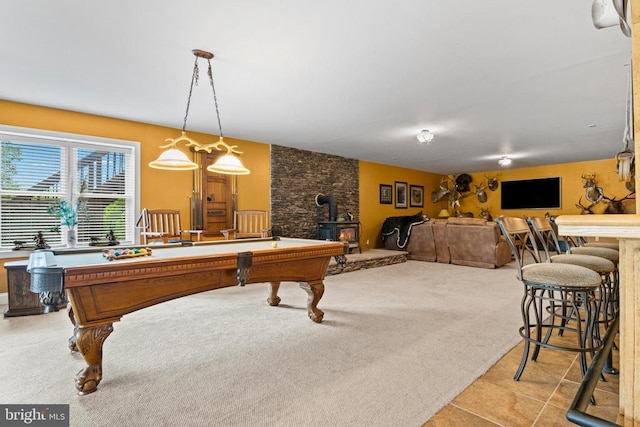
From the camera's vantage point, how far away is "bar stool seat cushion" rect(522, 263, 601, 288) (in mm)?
1781

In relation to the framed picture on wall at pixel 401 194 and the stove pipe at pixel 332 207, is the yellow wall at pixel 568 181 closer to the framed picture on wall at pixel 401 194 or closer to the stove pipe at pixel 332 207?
the framed picture on wall at pixel 401 194

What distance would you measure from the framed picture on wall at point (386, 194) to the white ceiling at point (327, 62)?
3606mm

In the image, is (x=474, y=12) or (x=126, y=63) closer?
(x=474, y=12)

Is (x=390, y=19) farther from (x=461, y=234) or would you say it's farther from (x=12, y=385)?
(x=461, y=234)

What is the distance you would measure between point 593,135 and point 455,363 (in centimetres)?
560

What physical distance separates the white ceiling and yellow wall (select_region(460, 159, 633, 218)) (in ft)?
11.7

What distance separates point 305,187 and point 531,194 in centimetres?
665

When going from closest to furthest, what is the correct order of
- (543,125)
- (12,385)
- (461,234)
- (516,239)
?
1. (12,385)
2. (516,239)
3. (543,125)
4. (461,234)

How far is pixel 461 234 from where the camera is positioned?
6.26 meters

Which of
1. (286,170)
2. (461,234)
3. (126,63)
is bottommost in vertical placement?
(461,234)

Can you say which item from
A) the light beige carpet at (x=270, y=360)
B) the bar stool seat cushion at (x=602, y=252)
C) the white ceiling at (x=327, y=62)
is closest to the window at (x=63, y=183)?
the white ceiling at (x=327, y=62)

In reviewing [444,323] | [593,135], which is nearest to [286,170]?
[444,323]

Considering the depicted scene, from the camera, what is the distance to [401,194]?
920cm

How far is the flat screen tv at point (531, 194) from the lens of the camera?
8.67 metres
